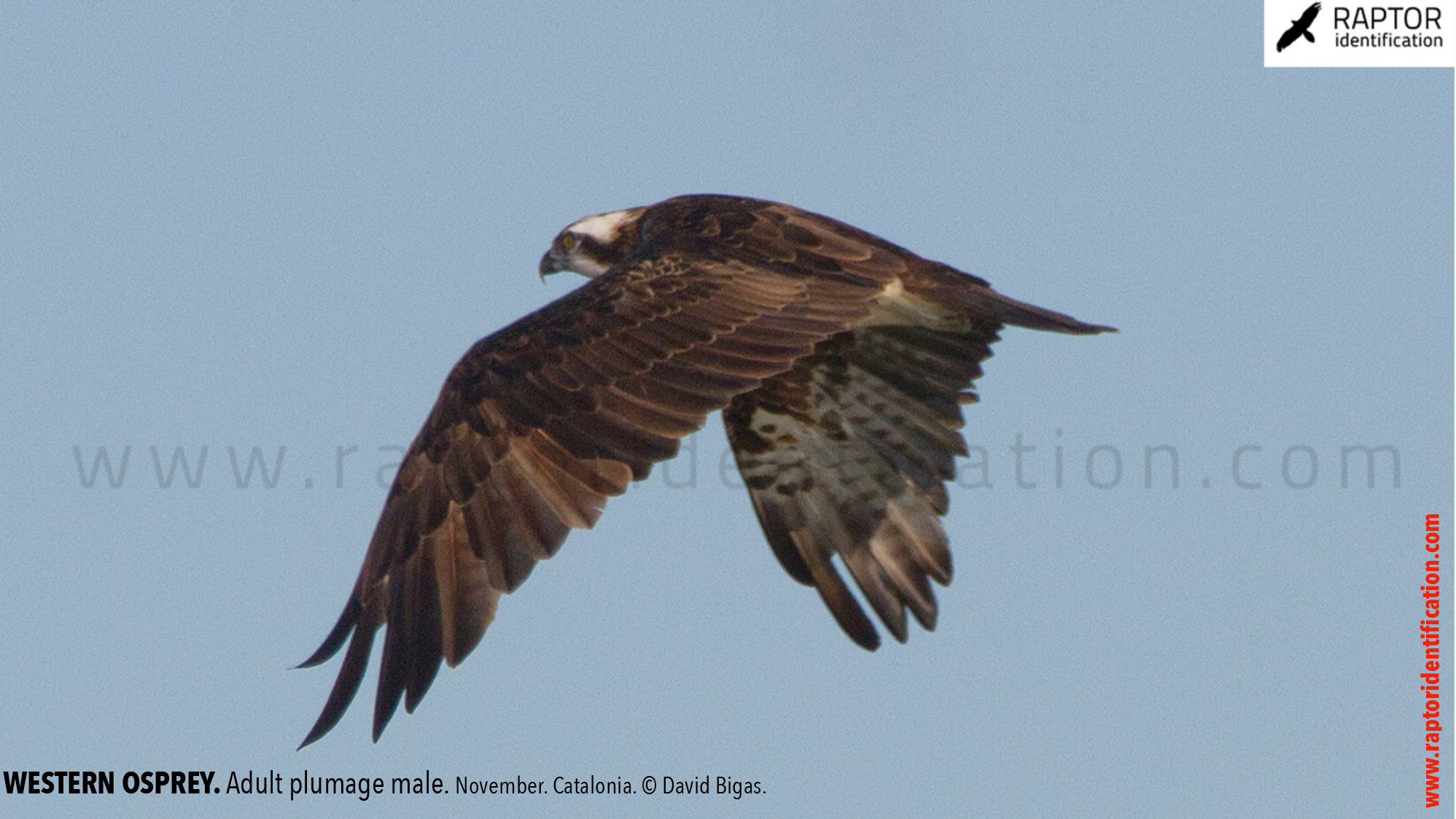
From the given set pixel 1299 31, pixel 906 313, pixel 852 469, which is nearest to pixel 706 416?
pixel 906 313

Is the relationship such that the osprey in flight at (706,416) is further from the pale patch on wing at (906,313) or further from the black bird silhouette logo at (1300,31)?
the black bird silhouette logo at (1300,31)

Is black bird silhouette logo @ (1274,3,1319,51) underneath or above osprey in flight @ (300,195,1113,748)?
above

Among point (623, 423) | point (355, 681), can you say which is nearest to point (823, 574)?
point (623, 423)

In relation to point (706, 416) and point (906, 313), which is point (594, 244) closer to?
point (906, 313)

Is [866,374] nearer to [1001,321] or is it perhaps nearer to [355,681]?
[1001,321]

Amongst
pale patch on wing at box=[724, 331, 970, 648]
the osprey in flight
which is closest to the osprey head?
the osprey in flight

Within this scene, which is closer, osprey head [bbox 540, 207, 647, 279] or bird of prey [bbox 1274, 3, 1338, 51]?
osprey head [bbox 540, 207, 647, 279]

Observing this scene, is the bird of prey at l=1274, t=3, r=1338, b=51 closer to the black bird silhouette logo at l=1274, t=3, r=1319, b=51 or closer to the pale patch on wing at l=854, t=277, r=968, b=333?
the black bird silhouette logo at l=1274, t=3, r=1319, b=51
